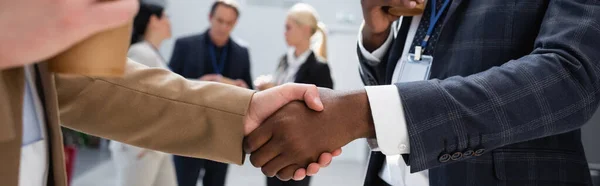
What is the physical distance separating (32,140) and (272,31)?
8.34 meters

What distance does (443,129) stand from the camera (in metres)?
1.20

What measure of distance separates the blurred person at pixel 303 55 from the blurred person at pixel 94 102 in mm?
2694

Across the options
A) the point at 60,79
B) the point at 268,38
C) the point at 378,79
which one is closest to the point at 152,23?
the point at 378,79

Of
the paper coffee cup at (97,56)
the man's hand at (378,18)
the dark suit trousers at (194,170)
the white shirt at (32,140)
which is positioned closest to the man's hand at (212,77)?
the dark suit trousers at (194,170)

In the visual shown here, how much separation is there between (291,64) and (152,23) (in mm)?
1232

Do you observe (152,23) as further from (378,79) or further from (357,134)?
(357,134)

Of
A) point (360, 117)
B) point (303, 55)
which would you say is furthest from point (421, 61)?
point (303, 55)

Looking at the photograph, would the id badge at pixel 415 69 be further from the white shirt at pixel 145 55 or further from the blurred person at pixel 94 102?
the white shirt at pixel 145 55

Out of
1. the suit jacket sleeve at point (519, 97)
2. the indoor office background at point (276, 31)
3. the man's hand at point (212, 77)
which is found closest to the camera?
the suit jacket sleeve at point (519, 97)

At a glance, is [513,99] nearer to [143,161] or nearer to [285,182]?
[143,161]

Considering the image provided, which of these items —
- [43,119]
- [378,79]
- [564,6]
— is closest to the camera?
[43,119]

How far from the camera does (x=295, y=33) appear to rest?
499cm

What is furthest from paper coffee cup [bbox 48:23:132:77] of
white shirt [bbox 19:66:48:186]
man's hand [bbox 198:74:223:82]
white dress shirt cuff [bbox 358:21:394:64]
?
man's hand [bbox 198:74:223:82]

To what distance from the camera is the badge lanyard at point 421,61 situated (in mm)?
1509
